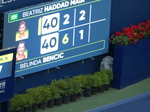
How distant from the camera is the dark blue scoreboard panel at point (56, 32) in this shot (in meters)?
9.38

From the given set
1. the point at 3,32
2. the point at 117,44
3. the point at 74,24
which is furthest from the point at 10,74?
the point at 117,44

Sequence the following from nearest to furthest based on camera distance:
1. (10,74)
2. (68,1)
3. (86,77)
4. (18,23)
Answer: (10,74) → (18,23) → (68,1) → (86,77)

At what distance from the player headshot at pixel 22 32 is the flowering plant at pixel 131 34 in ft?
8.09

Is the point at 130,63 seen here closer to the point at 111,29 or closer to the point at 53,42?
the point at 111,29

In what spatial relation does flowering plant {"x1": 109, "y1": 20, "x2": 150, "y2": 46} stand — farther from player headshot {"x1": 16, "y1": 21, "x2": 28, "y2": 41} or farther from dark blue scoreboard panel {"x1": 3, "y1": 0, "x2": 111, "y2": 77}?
player headshot {"x1": 16, "y1": 21, "x2": 28, "y2": 41}

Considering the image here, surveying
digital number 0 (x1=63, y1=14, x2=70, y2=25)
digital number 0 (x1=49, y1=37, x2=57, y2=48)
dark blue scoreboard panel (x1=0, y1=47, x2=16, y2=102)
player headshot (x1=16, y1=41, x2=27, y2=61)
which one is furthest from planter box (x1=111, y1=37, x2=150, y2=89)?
dark blue scoreboard panel (x1=0, y1=47, x2=16, y2=102)

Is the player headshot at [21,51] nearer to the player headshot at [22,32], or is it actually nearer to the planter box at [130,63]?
the player headshot at [22,32]

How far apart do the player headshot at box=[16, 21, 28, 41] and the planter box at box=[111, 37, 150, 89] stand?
2474mm

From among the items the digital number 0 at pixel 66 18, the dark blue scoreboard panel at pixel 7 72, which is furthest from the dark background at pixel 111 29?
the dark blue scoreboard panel at pixel 7 72

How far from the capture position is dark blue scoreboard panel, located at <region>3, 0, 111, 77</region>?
30.8ft

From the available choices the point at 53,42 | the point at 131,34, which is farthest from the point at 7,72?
the point at 131,34

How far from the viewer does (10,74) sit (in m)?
8.66

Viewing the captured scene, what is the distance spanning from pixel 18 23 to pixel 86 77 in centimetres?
235

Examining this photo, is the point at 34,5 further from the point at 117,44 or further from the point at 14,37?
the point at 117,44
